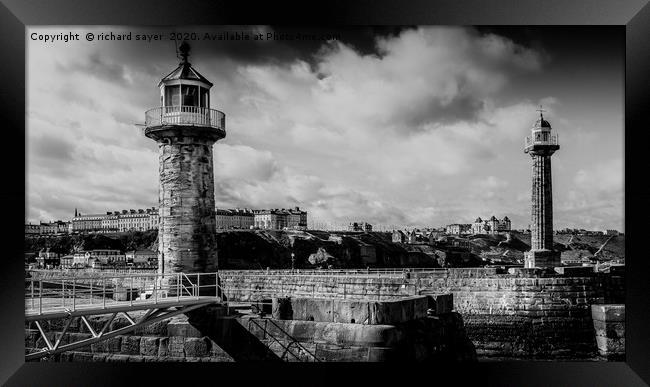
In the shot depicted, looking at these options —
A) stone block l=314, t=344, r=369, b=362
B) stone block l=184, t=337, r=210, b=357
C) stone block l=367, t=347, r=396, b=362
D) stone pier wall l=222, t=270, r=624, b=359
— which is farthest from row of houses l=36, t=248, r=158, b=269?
stone block l=367, t=347, r=396, b=362

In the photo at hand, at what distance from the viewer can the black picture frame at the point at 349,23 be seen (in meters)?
7.61

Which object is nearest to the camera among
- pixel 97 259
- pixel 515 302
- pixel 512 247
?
pixel 515 302

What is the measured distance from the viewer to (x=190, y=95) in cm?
938

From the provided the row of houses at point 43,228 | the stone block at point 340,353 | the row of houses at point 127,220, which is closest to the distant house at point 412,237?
the row of houses at point 127,220

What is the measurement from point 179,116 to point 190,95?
16.7 inches

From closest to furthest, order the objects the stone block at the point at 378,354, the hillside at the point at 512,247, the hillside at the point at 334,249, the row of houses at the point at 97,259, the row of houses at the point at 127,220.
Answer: the stone block at the point at 378,354
the row of houses at the point at 127,220
the hillside at the point at 512,247
the row of houses at the point at 97,259
the hillside at the point at 334,249

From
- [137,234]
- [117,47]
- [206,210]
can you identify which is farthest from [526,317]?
[137,234]

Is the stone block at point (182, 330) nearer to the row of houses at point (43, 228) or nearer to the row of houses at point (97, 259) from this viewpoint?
the row of houses at point (43, 228)

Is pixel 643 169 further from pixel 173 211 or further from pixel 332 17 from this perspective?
pixel 173 211

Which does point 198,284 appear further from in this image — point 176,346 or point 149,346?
point 149,346

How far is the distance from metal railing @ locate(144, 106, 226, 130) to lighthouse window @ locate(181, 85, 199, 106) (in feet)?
0.40

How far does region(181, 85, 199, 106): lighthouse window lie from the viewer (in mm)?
9336

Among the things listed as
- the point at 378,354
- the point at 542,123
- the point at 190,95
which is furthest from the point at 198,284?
the point at 542,123

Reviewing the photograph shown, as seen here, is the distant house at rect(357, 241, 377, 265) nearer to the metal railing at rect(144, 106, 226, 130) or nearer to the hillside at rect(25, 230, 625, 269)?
the hillside at rect(25, 230, 625, 269)
